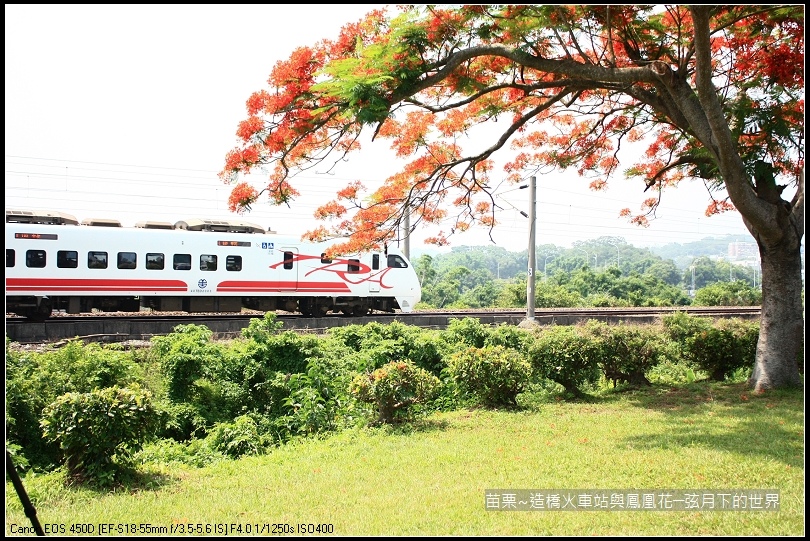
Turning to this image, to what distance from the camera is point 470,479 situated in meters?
5.44

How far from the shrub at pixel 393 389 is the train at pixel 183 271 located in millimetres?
7840

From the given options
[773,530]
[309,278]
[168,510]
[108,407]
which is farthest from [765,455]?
[309,278]

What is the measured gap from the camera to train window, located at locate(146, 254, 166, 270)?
17.8 metres

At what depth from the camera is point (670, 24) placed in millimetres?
9273

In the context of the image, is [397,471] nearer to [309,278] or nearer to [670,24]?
[670,24]

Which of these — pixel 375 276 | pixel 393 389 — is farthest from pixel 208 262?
pixel 393 389

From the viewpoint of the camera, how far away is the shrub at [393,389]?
7879 mm

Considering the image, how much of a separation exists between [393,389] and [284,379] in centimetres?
268

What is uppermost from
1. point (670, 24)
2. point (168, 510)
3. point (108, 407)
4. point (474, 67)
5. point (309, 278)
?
point (670, 24)

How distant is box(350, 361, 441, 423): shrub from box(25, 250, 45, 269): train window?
11.8m

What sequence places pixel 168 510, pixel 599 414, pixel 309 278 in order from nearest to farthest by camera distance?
pixel 168 510, pixel 599 414, pixel 309 278

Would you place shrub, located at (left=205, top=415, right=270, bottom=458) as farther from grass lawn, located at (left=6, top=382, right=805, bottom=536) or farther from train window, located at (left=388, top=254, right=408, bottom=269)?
train window, located at (left=388, top=254, right=408, bottom=269)

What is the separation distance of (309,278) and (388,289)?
2677 mm

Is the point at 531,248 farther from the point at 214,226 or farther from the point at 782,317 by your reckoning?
the point at 782,317
